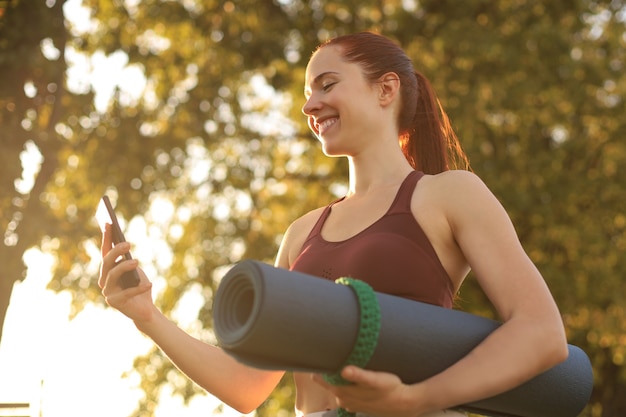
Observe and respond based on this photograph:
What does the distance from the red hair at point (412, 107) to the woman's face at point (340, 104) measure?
89 millimetres

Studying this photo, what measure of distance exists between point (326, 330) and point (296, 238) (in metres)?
1.22

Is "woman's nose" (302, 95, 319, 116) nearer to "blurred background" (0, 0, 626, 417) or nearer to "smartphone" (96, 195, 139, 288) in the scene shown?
"smartphone" (96, 195, 139, 288)

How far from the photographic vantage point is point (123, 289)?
3053 millimetres

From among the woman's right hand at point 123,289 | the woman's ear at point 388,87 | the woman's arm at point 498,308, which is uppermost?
the woman's ear at point 388,87

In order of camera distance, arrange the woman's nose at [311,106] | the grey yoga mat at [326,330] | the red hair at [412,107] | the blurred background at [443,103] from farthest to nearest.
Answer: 1. the blurred background at [443,103]
2. the red hair at [412,107]
3. the woman's nose at [311,106]
4. the grey yoga mat at [326,330]

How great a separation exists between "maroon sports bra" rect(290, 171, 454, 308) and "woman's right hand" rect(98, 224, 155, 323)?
54cm

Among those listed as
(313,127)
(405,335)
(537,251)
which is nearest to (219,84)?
(537,251)

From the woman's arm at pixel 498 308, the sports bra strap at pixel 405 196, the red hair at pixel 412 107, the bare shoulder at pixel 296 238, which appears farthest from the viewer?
the bare shoulder at pixel 296 238

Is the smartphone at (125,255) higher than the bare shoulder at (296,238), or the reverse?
the smartphone at (125,255)

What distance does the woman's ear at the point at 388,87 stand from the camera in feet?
10.3

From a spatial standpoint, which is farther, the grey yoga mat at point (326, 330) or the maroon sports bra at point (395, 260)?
the maroon sports bra at point (395, 260)

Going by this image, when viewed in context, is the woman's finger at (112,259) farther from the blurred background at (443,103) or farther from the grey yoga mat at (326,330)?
the blurred background at (443,103)

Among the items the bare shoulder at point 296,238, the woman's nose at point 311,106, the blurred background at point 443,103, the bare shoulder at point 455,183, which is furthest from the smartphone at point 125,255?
the blurred background at point 443,103

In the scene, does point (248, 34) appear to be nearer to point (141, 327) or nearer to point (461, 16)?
point (461, 16)
